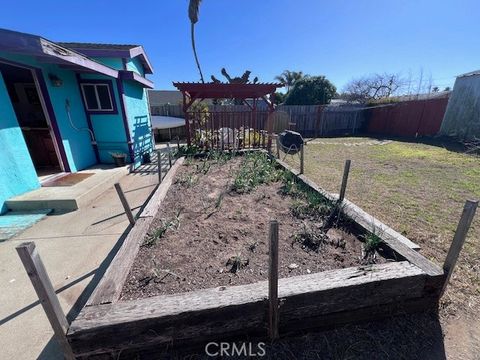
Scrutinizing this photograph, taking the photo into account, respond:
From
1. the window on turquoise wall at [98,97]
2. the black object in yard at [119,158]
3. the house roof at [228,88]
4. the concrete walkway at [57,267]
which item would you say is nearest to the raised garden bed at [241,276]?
the concrete walkway at [57,267]

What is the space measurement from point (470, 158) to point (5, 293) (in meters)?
11.1

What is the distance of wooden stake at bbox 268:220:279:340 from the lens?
141 cm

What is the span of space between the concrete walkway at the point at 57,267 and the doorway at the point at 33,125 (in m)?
2.40

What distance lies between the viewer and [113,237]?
3.16 meters

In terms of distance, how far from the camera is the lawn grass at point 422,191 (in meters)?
2.40

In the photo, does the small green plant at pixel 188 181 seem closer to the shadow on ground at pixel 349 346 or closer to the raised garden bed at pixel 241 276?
the raised garden bed at pixel 241 276

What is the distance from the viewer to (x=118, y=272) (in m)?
1.94

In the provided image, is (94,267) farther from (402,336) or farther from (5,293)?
(402,336)

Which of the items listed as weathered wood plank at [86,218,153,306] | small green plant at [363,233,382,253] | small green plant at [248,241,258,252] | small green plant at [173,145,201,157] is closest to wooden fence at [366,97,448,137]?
small green plant at [173,145,201,157]

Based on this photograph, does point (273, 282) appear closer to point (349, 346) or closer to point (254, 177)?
point (349, 346)

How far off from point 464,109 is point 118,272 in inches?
586

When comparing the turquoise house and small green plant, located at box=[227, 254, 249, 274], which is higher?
the turquoise house

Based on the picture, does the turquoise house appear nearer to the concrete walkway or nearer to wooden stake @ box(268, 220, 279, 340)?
the concrete walkway

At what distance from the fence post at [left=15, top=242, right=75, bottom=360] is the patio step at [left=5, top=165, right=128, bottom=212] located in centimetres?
328
